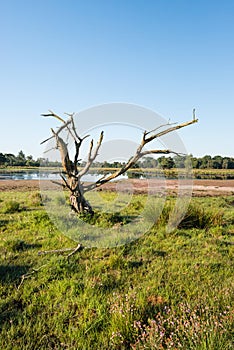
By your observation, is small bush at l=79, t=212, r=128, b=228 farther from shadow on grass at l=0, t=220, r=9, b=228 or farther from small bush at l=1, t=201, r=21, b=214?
small bush at l=1, t=201, r=21, b=214

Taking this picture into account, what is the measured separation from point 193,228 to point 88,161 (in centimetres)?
413

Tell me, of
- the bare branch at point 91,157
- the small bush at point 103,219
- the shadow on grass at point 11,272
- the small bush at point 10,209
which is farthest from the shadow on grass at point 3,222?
the shadow on grass at point 11,272

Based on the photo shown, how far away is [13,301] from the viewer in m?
3.74

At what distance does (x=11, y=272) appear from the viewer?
469cm

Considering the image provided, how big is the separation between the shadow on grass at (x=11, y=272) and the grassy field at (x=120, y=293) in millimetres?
18

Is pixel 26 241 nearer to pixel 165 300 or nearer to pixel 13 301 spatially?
pixel 13 301

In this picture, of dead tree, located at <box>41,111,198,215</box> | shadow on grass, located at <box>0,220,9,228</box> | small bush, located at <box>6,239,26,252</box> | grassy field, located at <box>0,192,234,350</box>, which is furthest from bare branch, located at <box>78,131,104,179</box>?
small bush, located at <box>6,239,26,252</box>

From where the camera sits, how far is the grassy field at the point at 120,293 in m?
2.83

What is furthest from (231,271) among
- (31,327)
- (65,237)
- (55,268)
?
(65,237)

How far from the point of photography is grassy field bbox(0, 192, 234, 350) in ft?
9.27

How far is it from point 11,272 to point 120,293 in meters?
2.12

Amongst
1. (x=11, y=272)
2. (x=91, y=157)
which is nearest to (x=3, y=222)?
(x=91, y=157)

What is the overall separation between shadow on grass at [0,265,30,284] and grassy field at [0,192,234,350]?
2 cm

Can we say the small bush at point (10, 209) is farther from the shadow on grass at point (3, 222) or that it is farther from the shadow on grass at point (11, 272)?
the shadow on grass at point (11, 272)
